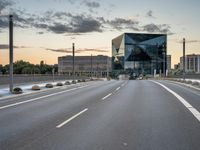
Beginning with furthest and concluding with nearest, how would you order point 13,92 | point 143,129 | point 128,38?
point 128,38
point 13,92
point 143,129

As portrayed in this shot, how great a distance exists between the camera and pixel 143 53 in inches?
6348

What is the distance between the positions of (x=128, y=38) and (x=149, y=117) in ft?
500

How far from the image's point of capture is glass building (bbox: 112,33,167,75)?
161 m

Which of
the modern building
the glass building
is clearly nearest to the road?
the glass building

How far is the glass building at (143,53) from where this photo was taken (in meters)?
161

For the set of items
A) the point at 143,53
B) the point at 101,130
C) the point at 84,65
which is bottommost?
the point at 101,130

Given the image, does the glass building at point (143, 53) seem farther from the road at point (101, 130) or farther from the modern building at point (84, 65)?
the road at point (101, 130)

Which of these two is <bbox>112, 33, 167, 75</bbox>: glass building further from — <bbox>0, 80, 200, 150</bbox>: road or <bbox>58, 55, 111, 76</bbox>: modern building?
<bbox>0, 80, 200, 150</bbox>: road

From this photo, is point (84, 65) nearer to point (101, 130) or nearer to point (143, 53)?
point (143, 53)

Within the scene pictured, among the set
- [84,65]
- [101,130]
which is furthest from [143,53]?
[101,130]

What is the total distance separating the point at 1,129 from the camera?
10398 mm

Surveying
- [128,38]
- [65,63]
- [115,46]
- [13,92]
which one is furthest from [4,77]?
[65,63]

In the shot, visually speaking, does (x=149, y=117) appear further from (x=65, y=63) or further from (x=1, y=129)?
(x=65, y=63)

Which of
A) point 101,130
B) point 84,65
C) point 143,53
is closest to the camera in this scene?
point 101,130
